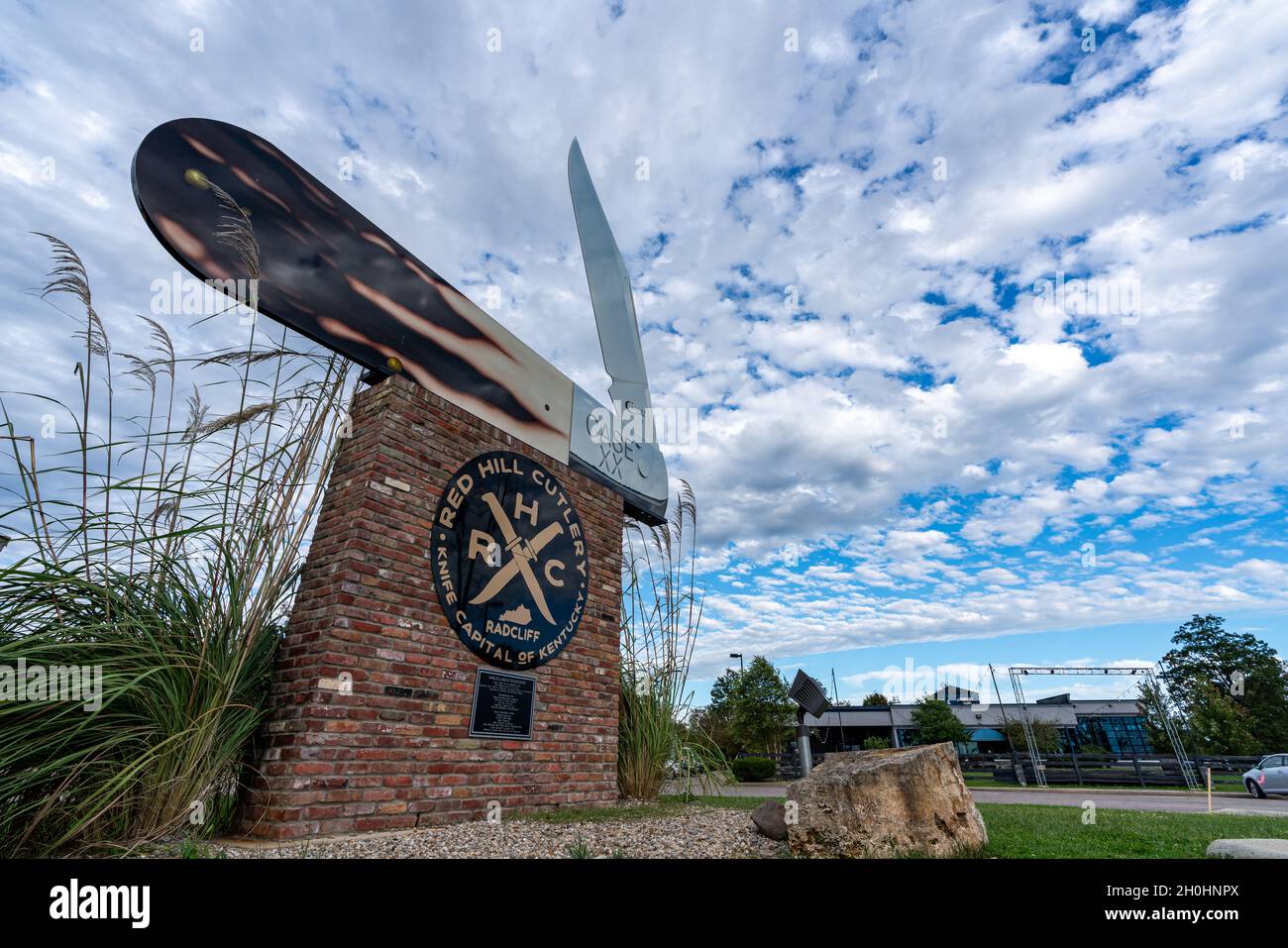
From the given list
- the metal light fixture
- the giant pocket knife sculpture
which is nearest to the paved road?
the metal light fixture

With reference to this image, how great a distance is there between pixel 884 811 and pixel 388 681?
3.15 meters

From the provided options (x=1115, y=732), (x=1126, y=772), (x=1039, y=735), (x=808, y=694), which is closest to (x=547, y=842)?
(x=808, y=694)

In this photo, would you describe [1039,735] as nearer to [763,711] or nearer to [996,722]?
[996,722]

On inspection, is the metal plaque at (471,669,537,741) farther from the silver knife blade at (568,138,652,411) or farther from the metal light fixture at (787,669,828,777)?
the silver knife blade at (568,138,652,411)

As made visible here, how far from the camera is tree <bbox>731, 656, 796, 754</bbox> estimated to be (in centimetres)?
2383

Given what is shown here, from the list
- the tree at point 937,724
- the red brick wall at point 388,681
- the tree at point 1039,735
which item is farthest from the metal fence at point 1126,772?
the red brick wall at point 388,681

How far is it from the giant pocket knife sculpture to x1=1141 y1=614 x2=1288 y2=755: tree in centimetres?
3277

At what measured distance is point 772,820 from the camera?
4.00 m

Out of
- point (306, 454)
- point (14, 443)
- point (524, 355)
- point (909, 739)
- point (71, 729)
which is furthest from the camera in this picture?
point (909, 739)

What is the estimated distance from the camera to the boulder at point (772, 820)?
12.9 feet

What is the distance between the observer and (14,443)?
3.01 m
